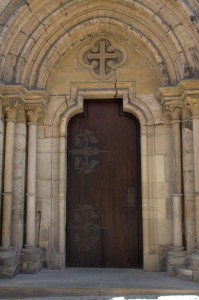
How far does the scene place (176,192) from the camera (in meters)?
5.05

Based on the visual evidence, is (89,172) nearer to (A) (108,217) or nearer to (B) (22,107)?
Result: (A) (108,217)

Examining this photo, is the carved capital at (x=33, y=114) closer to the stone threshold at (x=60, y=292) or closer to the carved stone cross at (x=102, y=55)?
the carved stone cross at (x=102, y=55)

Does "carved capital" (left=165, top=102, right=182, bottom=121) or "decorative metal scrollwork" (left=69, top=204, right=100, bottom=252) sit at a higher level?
"carved capital" (left=165, top=102, right=182, bottom=121)

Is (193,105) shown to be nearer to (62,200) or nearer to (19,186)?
(62,200)

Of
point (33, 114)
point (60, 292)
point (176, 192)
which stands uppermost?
point (33, 114)

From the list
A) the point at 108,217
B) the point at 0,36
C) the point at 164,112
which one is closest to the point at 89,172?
the point at 108,217

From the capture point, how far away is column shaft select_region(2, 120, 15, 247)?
4.89 m

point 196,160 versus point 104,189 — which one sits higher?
point 196,160

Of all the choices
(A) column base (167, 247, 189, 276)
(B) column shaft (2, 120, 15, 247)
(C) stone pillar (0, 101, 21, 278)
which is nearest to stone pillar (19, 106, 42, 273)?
(C) stone pillar (0, 101, 21, 278)

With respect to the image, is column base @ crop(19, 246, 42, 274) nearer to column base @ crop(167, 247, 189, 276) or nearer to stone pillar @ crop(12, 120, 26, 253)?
stone pillar @ crop(12, 120, 26, 253)

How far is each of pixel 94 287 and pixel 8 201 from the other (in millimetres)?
1584

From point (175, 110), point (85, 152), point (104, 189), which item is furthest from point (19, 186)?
point (175, 110)

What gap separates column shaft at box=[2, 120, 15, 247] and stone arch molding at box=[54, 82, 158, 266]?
700 mm

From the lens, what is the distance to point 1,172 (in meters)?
Result: 4.98
